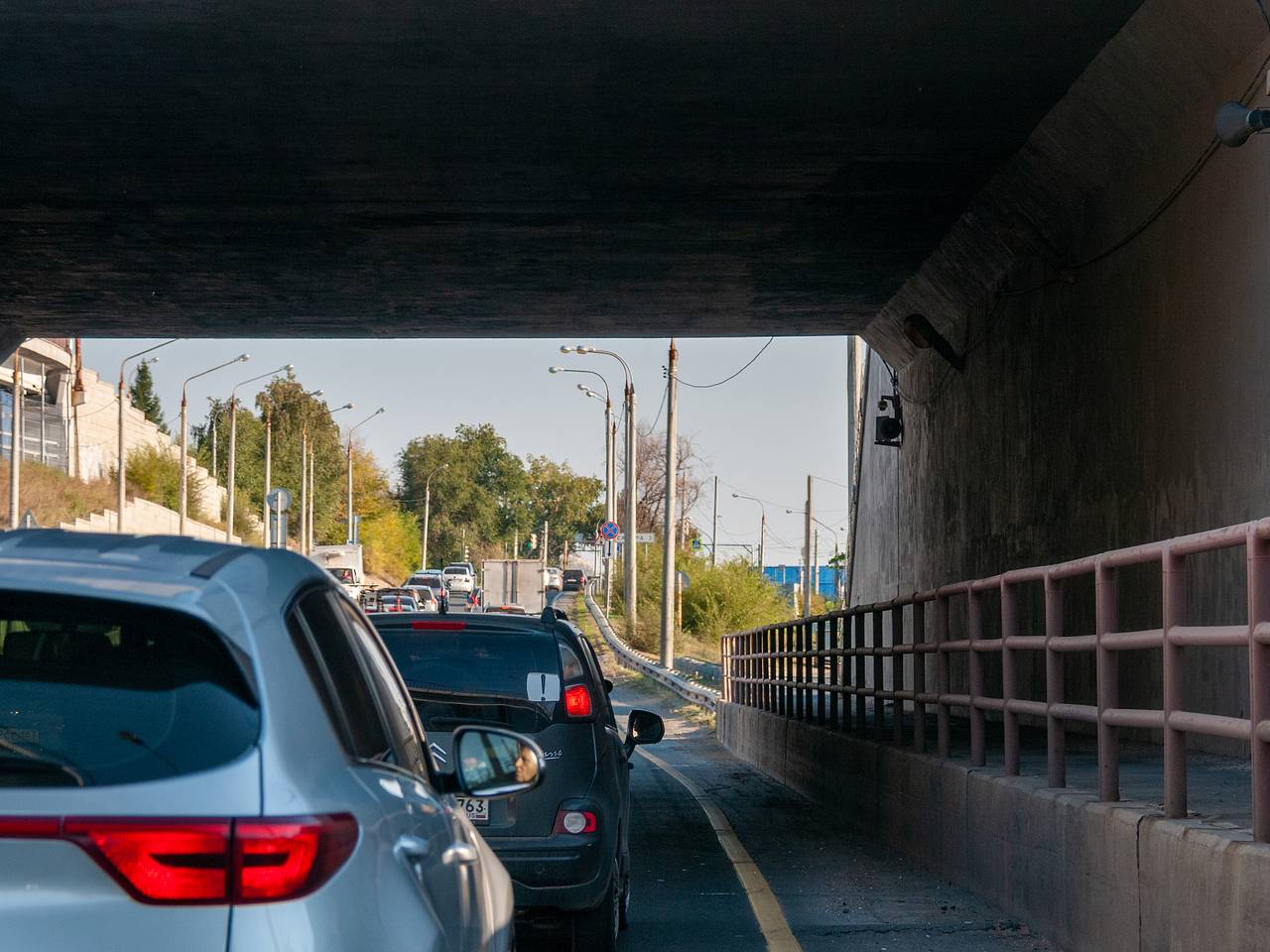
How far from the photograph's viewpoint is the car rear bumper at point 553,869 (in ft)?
24.5

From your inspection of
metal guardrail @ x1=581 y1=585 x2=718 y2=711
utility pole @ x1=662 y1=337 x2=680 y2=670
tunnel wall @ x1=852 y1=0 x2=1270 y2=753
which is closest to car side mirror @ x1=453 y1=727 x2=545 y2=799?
tunnel wall @ x1=852 y1=0 x2=1270 y2=753

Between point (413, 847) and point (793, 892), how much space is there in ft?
24.0

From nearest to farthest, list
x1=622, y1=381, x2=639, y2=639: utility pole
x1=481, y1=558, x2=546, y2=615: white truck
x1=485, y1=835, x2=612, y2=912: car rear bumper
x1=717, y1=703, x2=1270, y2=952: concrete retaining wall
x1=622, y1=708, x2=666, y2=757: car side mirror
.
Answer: x1=717, y1=703, x2=1270, y2=952: concrete retaining wall
x1=485, y1=835, x2=612, y2=912: car rear bumper
x1=622, y1=708, x2=666, y2=757: car side mirror
x1=622, y1=381, x2=639, y2=639: utility pole
x1=481, y1=558, x2=546, y2=615: white truck

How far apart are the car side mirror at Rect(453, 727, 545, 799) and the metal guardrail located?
2715cm

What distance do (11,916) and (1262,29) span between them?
418 inches

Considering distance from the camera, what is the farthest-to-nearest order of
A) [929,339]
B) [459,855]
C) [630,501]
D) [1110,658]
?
[630,501] → [929,339] → [1110,658] → [459,855]

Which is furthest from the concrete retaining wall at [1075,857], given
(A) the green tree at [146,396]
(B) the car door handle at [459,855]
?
(A) the green tree at [146,396]

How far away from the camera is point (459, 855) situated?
12.6 feet

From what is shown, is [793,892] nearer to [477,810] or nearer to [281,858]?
[477,810]

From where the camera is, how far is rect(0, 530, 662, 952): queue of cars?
266 centimetres

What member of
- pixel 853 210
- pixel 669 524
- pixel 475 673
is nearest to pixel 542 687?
pixel 475 673

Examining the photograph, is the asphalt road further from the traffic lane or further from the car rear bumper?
the car rear bumper

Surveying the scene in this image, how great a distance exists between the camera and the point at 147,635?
10.1 feet

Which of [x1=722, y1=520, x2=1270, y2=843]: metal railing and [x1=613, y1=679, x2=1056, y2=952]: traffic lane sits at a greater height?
[x1=722, y1=520, x2=1270, y2=843]: metal railing
